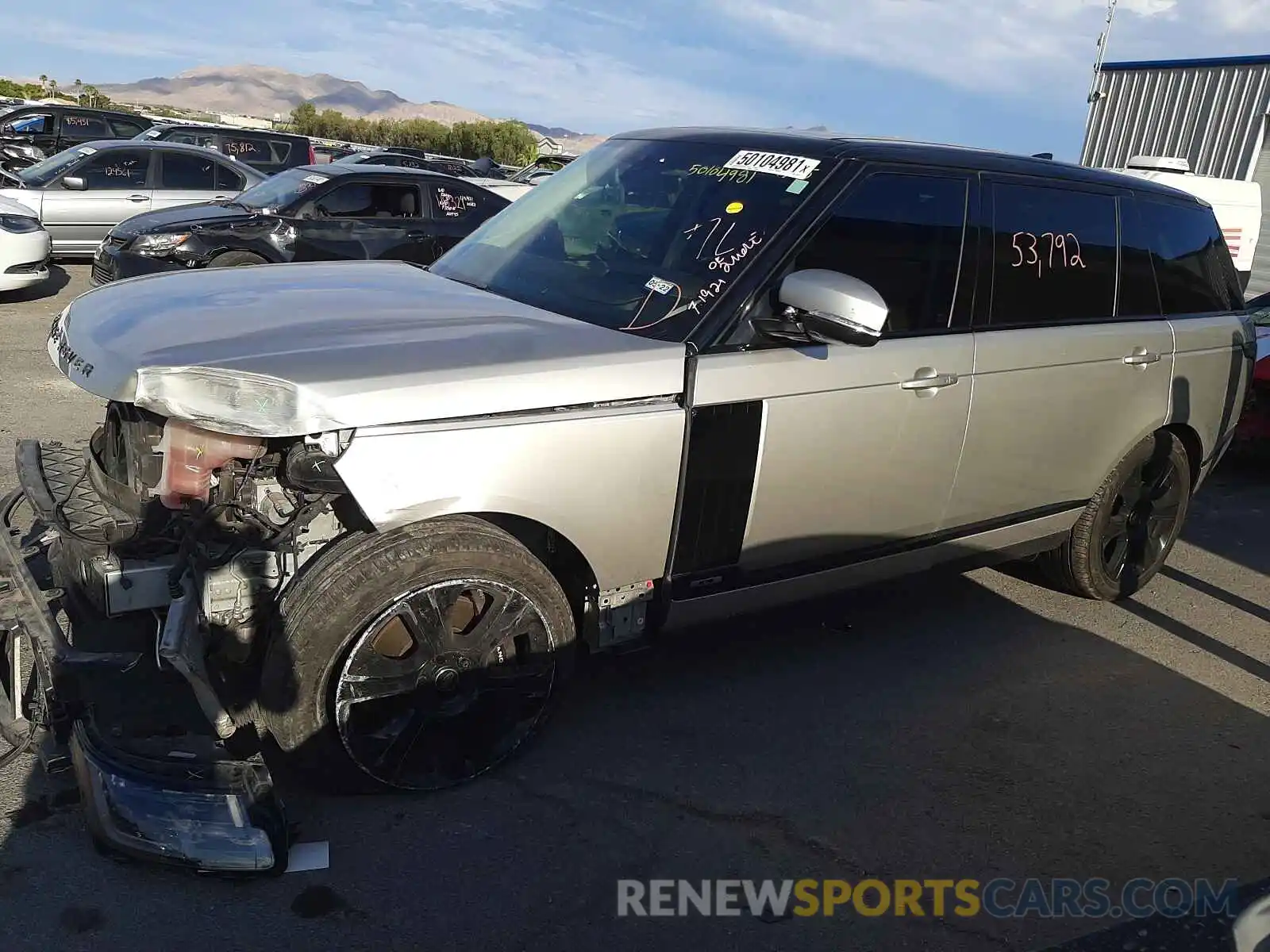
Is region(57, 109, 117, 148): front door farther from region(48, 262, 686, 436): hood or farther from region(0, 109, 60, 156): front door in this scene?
region(48, 262, 686, 436): hood

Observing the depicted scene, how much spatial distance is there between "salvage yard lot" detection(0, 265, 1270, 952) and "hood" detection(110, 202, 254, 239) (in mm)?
7367

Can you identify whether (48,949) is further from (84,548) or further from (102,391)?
(102,391)

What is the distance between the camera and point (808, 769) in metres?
3.64

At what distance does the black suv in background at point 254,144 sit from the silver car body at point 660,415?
15427 mm

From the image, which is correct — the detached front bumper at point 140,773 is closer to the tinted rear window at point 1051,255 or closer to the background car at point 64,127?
the tinted rear window at point 1051,255

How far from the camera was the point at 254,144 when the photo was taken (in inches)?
722

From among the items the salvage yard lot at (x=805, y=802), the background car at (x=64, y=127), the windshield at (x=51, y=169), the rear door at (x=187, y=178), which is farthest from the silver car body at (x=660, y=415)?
the background car at (x=64, y=127)

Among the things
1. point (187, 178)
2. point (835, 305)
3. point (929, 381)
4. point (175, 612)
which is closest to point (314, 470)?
point (175, 612)

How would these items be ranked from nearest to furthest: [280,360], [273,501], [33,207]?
[280,360]
[273,501]
[33,207]

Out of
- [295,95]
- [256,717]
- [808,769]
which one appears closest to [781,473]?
[808,769]

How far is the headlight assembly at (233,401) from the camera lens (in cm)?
272

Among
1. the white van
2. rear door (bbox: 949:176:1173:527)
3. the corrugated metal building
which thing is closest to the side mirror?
rear door (bbox: 949:176:1173:527)

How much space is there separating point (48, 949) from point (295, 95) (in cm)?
21433

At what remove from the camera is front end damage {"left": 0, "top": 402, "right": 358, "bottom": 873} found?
9.14ft
